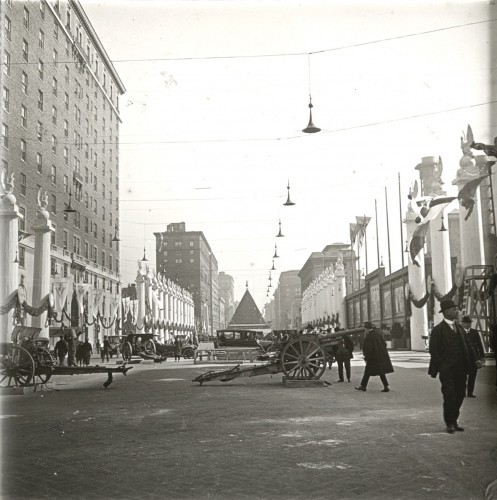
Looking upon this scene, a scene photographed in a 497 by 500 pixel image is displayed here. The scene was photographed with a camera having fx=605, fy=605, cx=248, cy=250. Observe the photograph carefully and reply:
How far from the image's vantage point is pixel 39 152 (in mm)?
44438

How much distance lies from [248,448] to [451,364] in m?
3.15

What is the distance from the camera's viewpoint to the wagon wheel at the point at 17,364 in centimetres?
1545

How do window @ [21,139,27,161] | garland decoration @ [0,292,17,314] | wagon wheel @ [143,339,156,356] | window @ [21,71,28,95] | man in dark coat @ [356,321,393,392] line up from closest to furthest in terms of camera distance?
1. man in dark coat @ [356,321,393,392]
2. garland decoration @ [0,292,17,314]
3. wagon wheel @ [143,339,156,356]
4. window @ [21,139,27,161]
5. window @ [21,71,28,95]

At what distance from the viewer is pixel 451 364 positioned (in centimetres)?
851

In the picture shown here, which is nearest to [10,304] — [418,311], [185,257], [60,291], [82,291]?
[60,291]

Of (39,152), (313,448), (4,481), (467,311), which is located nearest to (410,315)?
(467,311)

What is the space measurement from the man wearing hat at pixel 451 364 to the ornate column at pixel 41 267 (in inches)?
919

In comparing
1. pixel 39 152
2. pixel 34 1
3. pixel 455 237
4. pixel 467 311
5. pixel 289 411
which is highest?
pixel 34 1

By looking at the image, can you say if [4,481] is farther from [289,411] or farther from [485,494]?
[289,411]

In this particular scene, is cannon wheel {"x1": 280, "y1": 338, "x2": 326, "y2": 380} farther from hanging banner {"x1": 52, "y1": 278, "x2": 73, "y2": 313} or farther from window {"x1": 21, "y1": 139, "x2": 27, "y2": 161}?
window {"x1": 21, "y1": 139, "x2": 27, "y2": 161}

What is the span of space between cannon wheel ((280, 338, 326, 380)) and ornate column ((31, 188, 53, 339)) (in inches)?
626

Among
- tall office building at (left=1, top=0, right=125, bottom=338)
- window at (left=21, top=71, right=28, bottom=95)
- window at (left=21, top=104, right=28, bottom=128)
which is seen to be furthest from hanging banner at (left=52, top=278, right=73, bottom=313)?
window at (left=21, top=71, right=28, bottom=95)

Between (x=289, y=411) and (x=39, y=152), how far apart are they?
38.5 metres

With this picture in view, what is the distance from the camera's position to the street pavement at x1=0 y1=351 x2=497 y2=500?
18.6 ft
